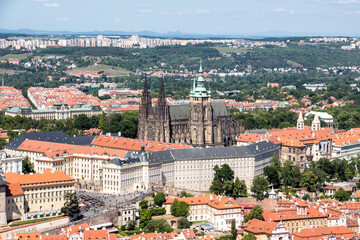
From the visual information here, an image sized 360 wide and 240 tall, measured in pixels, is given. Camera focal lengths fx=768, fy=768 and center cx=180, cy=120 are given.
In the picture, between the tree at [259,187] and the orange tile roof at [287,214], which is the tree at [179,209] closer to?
the orange tile roof at [287,214]

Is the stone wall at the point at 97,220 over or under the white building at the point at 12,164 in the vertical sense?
under

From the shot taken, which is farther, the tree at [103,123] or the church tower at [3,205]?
the tree at [103,123]

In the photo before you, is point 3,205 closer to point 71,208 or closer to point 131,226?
point 71,208

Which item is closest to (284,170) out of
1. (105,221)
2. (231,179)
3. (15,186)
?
(231,179)

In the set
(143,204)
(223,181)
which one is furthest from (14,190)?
(223,181)

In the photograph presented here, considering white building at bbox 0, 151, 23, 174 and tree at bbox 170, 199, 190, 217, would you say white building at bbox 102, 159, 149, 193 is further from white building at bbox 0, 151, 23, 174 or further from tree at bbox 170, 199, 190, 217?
white building at bbox 0, 151, 23, 174

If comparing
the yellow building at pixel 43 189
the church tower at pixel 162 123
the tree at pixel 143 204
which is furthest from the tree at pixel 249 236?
the church tower at pixel 162 123

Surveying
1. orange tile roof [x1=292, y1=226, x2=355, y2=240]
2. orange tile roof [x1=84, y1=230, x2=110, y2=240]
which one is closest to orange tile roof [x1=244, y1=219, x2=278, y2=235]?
orange tile roof [x1=292, y1=226, x2=355, y2=240]
